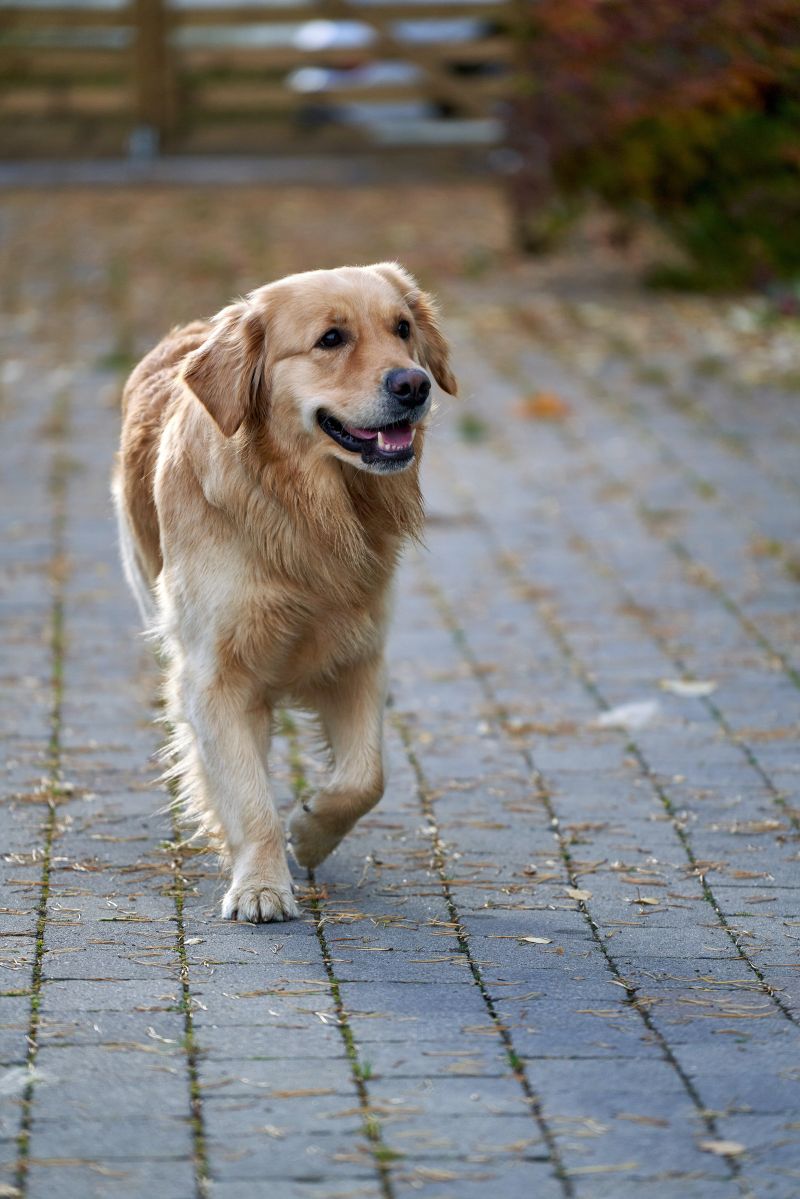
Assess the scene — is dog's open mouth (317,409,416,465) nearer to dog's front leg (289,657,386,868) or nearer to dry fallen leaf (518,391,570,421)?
dog's front leg (289,657,386,868)

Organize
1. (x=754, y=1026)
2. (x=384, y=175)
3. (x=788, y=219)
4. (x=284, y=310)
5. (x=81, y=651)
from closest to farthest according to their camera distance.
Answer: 1. (x=754, y=1026)
2. (x=284, y=310)
3. (x=81, y=651)
4. (x=788, y=219)
5. (x=384, y=175)

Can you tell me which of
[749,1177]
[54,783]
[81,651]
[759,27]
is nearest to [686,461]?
[759,27]

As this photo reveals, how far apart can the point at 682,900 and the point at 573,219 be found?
10098 mm

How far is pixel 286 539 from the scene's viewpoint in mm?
4410

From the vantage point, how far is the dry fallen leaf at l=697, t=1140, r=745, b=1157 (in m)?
3.15

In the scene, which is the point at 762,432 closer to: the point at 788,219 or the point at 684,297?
the point at 788,219

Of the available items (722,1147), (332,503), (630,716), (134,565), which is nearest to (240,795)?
(332,503)

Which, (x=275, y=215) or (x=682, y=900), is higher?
(x=682, y=900)

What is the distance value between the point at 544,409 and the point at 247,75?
10.6 meters

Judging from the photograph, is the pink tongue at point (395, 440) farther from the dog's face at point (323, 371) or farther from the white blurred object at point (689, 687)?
the white blurred object at point (689, 687)

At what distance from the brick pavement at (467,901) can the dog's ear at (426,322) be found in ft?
4.01

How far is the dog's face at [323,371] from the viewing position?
4.25 m

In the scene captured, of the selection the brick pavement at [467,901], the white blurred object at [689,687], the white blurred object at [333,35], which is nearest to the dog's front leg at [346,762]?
the brick pavement at [467,901]

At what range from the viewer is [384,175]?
1880 centimetres
